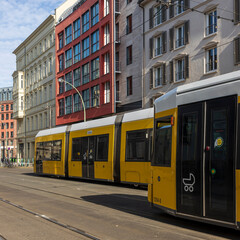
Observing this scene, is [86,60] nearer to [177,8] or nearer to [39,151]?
[177,8]

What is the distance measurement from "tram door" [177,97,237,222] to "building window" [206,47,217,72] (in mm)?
19582

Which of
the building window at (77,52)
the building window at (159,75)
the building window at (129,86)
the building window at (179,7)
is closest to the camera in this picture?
the building window at (179,7)

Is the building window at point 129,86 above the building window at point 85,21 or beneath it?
beneath

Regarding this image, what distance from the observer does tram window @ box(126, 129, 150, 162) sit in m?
15.7

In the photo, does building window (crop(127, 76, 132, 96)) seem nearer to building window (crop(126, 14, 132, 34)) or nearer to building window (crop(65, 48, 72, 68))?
building window (crop(126, 14, 132, 34))

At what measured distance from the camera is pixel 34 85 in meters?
63.9

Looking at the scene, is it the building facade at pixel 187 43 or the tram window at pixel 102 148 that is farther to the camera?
the building facade at pixel 187 43

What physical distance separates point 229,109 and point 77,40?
4153 centimetres

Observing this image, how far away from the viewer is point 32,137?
64250 mm

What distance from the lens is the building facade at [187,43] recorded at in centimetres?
2541

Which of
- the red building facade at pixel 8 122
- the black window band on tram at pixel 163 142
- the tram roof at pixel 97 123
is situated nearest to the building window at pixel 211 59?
the tram roof at pixel 97 123

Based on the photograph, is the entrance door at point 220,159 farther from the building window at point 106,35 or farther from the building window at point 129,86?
the building window at point 106,35

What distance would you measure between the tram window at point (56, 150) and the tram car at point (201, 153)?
50.6ft

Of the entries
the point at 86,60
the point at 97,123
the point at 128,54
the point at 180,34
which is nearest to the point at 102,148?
the point at 97,123
